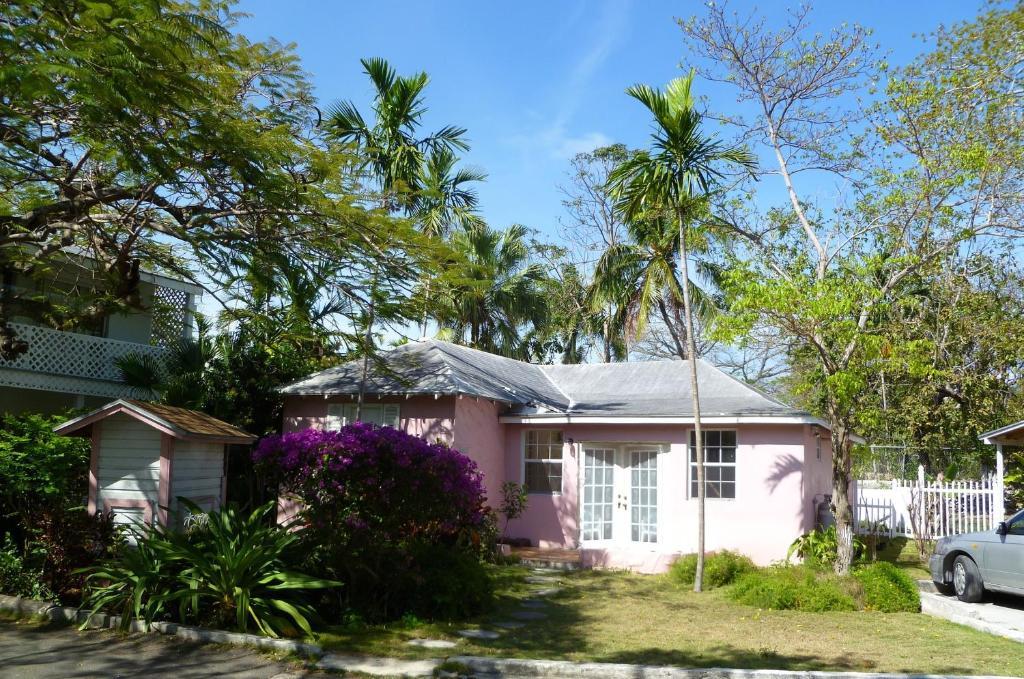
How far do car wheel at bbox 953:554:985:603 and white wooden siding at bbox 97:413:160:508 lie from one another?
36.5 ft

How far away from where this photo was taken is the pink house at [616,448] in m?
15.7

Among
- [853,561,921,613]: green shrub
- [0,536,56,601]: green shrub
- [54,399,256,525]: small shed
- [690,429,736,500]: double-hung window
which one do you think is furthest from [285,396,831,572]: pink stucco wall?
[0,536,56,601]: green shrub

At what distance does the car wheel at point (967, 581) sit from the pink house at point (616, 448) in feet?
11.1

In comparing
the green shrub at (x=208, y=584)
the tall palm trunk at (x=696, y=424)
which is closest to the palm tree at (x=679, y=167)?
the tall palm trunk at (x=696, y=424)

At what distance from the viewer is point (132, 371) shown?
2014cm

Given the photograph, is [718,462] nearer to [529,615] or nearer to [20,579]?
[529,615]

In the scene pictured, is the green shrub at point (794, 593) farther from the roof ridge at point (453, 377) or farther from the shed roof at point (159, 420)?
the shed roof at point (159, 420)

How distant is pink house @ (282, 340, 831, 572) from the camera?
51.5 ft

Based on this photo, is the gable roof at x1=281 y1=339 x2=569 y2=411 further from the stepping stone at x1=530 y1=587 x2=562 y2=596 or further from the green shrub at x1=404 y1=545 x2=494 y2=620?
the green shrub at x1=404 y1=545 x2=494 y2=620

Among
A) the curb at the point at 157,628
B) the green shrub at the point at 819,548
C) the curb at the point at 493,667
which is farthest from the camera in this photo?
the green shrub at the point at 819,548

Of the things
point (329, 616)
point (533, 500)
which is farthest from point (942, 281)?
point (329, 616)

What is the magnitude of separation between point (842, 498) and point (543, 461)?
6.19 meters

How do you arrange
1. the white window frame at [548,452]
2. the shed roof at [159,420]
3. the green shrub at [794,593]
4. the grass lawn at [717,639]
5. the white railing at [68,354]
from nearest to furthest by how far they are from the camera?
the grass lawn at [717,639] < the shed roof at [159,420] < the green shrub at [794,593] < the white window frame at [548,452] < the white railing at [68,354]

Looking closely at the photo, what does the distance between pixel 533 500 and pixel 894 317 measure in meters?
11.6
